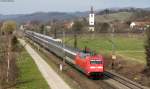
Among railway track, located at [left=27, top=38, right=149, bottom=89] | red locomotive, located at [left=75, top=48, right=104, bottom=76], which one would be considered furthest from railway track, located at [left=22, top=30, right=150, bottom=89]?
red locomotive, located at [left=75, top=48, right=104, bottom=76]

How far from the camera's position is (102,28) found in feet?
621

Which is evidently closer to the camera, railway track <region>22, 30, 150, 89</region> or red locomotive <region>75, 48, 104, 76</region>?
railway track <region>22, 30, 150, 89</region>

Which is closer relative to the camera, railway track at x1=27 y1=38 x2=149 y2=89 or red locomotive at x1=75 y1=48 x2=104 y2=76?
railway track at x1=27 y1=38 x2=149 y2=89

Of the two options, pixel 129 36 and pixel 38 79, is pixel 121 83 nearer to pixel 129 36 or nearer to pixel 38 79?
pixel 38 79

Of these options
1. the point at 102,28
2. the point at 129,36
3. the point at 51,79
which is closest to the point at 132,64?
the point at 51,79

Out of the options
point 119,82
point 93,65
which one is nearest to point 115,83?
point 119,82

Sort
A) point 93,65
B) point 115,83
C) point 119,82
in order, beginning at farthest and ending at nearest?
1. point 93,65
2. point 119,82
3. point 115,83

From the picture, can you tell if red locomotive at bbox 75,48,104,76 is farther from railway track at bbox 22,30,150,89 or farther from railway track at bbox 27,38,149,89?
railway track at bbox 22,30,150,89

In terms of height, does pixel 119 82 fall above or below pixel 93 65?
below

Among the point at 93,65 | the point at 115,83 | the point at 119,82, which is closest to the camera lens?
the point at 115,83

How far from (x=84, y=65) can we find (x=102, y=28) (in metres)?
132

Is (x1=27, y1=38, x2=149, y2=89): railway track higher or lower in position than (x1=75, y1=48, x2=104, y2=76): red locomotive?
lower

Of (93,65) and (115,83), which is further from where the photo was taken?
(93,65)

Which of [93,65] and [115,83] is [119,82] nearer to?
[115,83]
